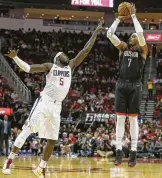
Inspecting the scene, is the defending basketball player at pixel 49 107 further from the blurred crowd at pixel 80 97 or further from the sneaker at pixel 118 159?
the blurred crowd at pixel 80 97

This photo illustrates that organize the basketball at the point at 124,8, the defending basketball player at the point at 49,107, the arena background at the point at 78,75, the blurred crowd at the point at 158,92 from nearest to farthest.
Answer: the basketball at the point at 124,8 < the defending basketball player at the point at 49,107 < the arena background at the point at 78,75 < the blurred crowd at the point at 158,92

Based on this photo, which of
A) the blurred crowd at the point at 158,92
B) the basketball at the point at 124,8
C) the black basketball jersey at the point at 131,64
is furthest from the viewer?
the blurred crowd at the point at 158,92

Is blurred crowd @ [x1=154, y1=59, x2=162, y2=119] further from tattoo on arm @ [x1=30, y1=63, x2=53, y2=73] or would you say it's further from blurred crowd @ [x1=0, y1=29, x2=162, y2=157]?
tattoo on arm @ [x1=30, y1=63, x2=53, y2=73]

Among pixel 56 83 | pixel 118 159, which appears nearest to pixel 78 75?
pixel 56 83

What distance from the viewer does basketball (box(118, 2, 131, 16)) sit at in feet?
27.3

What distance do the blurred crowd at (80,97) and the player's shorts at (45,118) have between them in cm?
960

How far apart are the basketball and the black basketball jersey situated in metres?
0.64

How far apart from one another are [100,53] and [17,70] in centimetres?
757

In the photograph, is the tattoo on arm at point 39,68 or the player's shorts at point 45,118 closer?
the tattoo on arm at point 39,68

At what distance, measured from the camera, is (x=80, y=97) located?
28250mm

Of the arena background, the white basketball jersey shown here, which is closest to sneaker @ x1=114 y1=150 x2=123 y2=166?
the white basketball jersey

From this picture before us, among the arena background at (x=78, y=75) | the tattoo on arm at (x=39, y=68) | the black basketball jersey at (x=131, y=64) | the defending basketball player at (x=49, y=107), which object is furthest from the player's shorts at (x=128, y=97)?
the arena background at (x=78, y=75)

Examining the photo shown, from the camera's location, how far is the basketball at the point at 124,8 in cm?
833

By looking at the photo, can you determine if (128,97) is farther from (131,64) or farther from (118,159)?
(118,159)
